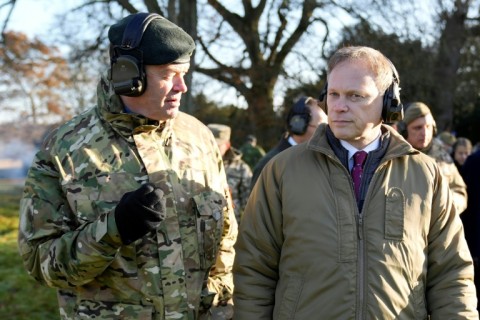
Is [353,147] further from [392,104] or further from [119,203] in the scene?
[119,203]

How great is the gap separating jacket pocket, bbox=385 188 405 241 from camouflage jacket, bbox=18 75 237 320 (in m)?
0.78

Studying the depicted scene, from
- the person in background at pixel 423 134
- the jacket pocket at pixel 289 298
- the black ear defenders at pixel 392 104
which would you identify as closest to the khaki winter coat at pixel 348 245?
the jacket pocket at pixel 289 298

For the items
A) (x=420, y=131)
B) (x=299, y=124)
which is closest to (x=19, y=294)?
(x=299, y=124)

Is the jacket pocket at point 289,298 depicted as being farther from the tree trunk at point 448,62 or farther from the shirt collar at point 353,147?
the tree trunk at point 448,62

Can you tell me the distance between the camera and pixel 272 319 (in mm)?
2992

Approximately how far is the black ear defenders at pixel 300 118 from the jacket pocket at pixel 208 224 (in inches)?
96.5

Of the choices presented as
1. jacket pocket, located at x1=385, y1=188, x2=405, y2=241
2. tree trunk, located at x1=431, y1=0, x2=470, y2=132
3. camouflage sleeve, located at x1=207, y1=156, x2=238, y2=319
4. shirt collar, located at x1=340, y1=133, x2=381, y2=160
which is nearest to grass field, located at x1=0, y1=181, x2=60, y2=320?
camouflage sleeve, located at x1=207, y1=156, x2=238, y2=319

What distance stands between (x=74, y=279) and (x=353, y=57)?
1.56m

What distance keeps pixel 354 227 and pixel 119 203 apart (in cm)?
102

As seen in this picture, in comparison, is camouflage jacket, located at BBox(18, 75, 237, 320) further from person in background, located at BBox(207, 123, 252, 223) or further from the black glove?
person in background, located at BBox(207, 123, 252, 223)

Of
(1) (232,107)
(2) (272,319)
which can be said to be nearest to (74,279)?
(2) (272,319)

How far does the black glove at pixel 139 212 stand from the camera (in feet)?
8.41

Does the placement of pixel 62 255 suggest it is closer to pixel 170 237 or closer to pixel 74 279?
pixel 74 279

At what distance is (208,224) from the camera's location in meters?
3.06
